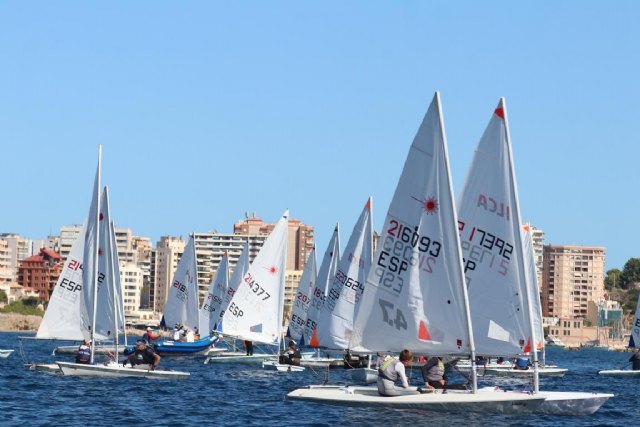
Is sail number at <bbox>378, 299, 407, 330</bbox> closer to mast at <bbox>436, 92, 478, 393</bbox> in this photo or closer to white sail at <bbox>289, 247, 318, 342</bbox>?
mast at <bbox>436, 92, 478, 393</bbox>

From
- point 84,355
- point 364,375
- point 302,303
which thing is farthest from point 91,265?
point 302,303

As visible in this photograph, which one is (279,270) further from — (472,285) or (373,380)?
(472,285)

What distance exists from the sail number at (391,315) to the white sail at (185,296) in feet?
159

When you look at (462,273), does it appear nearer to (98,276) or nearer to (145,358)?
(145,358)

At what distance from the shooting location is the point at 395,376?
33656 mm

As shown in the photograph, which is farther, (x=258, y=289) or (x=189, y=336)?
(x=189, y=336)

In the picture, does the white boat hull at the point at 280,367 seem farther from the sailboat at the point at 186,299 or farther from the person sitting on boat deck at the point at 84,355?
the sailboat at the point at 186,299

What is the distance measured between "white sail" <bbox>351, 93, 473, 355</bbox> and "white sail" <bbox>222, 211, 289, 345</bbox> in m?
25.2

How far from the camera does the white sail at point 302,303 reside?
216ft

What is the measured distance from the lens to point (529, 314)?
3409cm

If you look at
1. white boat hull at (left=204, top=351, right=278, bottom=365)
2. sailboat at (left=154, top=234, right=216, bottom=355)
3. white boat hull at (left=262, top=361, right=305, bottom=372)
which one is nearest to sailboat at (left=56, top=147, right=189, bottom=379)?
white boat hull at (left=262, top=361, right=305, bottom=372)

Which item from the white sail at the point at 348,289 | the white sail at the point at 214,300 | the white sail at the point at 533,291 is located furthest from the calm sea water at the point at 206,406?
the white sail at the point at 214,300

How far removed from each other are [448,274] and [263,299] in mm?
26681

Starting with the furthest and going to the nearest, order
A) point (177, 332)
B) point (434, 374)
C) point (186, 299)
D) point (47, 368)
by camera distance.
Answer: point (186, 299)
point (177, 332)
point (47, 368)
point (434, 374)
